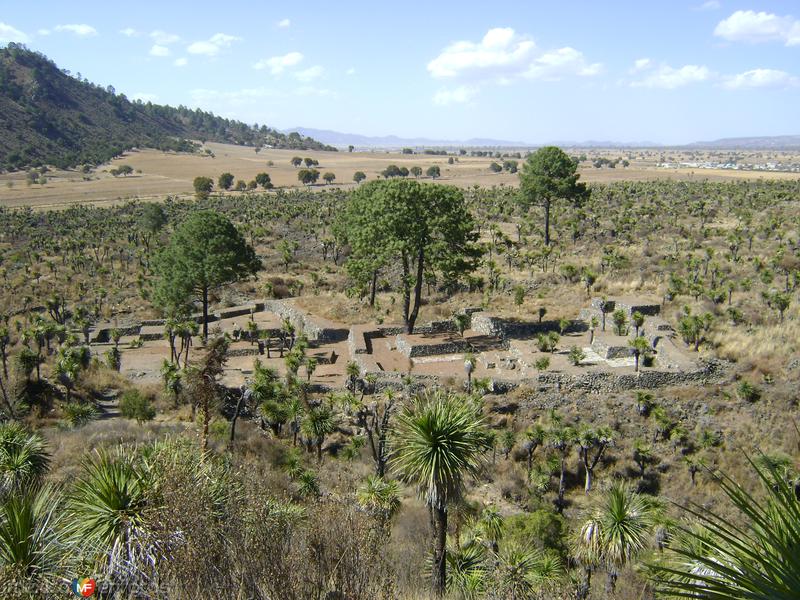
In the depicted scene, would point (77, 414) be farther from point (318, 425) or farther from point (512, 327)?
point (512, 327)

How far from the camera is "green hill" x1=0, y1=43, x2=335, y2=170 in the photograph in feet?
378

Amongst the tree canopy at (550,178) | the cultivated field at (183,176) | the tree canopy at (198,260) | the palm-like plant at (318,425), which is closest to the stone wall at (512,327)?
the palm-like plant at (318,425)

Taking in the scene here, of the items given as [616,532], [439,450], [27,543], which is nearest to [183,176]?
[439,450]

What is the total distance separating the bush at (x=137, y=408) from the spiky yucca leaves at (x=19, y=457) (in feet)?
23.8

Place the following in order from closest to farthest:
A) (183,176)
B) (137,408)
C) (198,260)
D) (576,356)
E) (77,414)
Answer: (77,414), (137,408), (576,356), (198,260), (183,176)

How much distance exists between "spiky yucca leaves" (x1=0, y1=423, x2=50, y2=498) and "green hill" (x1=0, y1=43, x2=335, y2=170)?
115285 millimetres

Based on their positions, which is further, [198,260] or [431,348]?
[198,260]

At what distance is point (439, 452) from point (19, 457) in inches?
335

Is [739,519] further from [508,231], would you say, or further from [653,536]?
[508,231]

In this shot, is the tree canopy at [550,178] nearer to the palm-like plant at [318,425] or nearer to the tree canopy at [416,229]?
the tree canopy at [416,229]

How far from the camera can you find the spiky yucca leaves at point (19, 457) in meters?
11.3

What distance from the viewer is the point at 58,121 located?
13400 cm

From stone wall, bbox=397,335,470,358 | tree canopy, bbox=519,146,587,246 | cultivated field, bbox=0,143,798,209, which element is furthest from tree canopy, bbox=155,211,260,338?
cultivated field, bbox=0,143,798,209

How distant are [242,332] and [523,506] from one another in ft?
61.6
